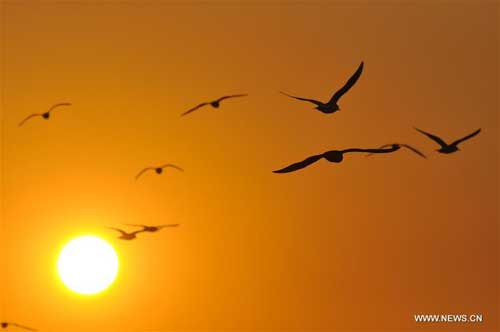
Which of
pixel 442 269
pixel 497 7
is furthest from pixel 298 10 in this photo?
pixel 442 269

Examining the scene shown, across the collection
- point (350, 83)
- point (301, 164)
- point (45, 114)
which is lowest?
point (301, 164)

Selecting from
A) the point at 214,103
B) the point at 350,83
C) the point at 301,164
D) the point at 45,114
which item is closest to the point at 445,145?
the point at 350,83

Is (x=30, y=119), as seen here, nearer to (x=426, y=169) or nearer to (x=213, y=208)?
(x=213, y=208)

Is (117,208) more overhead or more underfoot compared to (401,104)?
more underfoot

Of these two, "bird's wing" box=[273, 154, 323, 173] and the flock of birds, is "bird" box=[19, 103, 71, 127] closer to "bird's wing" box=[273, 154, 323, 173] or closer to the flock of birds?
the flock of birds

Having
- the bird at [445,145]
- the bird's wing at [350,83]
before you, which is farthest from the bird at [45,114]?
the bird at [445,145]

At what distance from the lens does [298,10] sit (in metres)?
1.40

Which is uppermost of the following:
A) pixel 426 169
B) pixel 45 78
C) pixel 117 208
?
pixel 45 78

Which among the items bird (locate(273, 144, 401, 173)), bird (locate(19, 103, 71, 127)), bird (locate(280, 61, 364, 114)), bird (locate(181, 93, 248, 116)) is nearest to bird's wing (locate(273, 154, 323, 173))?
bird (locate(273, 144, 401, 173))

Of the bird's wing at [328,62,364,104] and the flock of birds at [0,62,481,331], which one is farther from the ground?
the bird's wing at [328,62,364,104]

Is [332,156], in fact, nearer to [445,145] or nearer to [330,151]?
[330,151]

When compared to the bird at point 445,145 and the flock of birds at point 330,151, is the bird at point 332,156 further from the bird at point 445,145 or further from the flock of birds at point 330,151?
the bird at point 445,145

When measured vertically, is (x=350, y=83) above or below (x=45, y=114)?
above

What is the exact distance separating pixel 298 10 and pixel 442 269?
3.41ft
